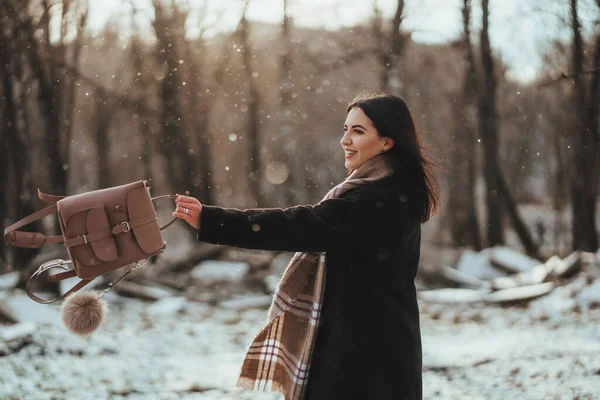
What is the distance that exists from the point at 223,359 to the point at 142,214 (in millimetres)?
4520

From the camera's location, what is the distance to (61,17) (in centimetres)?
1085

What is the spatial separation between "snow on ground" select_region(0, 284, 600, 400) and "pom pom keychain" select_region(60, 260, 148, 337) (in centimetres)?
279

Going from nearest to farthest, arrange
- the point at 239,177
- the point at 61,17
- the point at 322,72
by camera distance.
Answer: the point at 61,17
the point at 322,72
the point at 239,177

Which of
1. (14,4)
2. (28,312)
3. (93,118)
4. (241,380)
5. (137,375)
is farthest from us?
(93,118)

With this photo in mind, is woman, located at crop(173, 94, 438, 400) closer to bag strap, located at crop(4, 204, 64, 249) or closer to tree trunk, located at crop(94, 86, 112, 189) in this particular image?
bag strap, located at crop(4, 204, 64, 249)

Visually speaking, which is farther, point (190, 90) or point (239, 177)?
point (239, 177)

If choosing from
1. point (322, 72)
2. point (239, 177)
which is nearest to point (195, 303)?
point (322, 72)

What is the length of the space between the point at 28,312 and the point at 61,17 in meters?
5.64

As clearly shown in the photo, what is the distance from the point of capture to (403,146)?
241 centimetres

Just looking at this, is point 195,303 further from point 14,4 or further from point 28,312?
point 14,4

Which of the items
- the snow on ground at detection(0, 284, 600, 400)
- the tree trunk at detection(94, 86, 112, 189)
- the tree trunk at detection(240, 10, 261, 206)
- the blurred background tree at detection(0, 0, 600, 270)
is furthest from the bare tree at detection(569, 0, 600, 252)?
the tree trunk at detection(94, 86, 112, 189)

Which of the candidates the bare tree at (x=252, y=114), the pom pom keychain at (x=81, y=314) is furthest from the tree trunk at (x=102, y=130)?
the pom pom keychain at (x=81, y=314)

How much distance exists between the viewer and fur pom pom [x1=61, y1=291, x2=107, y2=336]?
8.05 feet

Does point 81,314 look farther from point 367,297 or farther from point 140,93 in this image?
point 140,93
